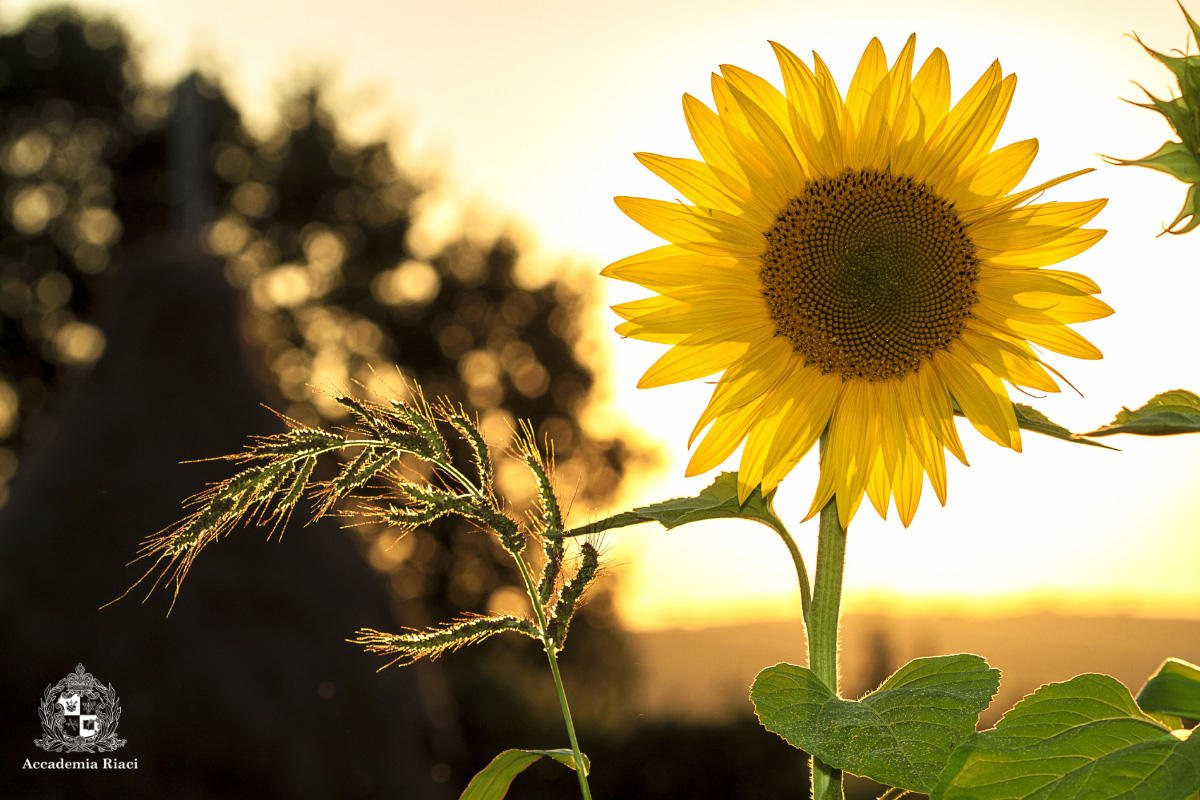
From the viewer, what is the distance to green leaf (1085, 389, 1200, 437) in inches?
43.3

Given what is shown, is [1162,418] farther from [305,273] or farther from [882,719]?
[305,273]

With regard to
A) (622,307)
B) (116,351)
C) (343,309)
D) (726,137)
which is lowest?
(622,307)

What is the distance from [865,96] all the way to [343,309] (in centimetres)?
1845

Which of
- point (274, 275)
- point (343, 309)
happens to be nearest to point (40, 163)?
point (274, 275)

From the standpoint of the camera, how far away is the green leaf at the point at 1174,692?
121 centimetres

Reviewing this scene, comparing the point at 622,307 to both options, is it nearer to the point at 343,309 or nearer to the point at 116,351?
the point at 116,351

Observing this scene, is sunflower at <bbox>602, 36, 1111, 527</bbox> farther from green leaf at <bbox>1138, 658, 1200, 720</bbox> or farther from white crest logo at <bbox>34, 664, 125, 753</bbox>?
white crest logo at <bbox>34, 664, 125, 753</bbox>

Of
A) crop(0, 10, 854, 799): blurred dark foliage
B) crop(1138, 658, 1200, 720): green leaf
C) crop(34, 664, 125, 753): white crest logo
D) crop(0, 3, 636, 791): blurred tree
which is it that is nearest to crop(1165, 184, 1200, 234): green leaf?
crop(1138, 658, 1200, 720): green leaf

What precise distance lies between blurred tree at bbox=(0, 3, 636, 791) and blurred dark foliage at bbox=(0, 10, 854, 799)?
0.13 ft

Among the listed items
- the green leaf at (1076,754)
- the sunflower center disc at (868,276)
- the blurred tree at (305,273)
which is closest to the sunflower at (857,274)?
the sunflower center disc at (868,276)

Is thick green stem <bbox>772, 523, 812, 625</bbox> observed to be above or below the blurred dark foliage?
below

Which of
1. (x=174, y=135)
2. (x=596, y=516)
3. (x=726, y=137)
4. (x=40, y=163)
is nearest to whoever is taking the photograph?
(x=596, y=516)

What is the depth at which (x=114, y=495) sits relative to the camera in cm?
838

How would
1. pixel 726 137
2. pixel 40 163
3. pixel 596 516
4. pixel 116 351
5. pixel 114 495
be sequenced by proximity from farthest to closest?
pixel 40 163
pixel 116 351
pixel 114 495
pixel 726 137
pixel 596 516
